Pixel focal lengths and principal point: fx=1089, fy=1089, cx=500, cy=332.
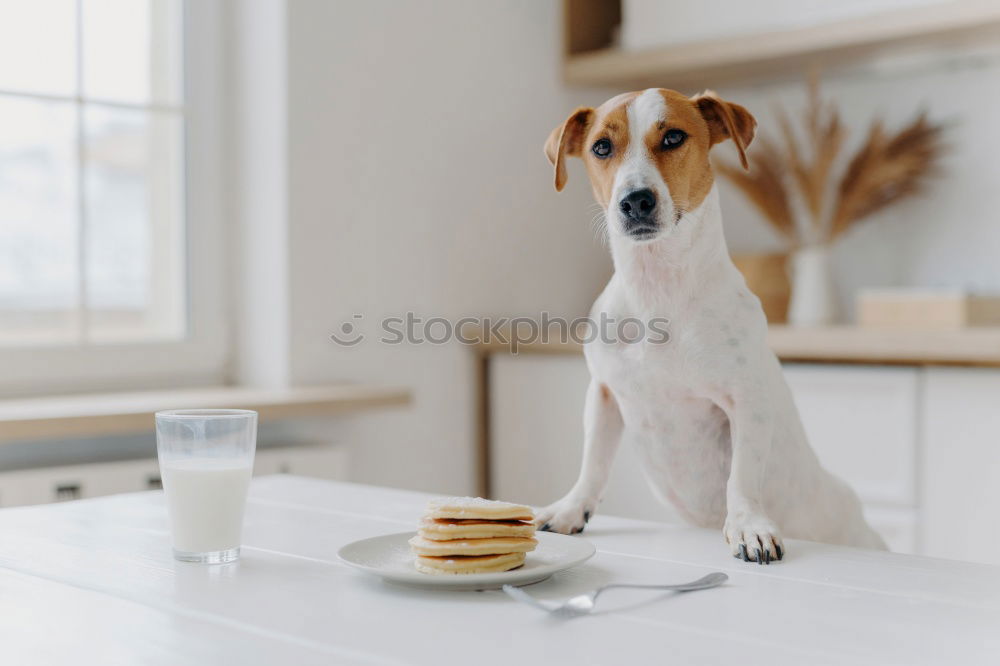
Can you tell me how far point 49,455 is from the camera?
203cm

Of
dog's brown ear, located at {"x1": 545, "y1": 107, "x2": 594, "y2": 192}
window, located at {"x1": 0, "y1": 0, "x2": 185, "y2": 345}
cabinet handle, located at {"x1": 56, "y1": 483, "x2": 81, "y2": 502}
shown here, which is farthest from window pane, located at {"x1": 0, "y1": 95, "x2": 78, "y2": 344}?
dog's brown ear, located at {"x1": 545, "y1": 107, "x2": 594, "y2": 192}

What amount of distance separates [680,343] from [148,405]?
1245mm

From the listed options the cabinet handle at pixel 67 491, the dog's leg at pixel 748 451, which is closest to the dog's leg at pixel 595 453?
the dog's leg at pixel 748 451

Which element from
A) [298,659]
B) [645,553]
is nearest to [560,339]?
[645,553]

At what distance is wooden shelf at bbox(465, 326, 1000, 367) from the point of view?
192 centimetres

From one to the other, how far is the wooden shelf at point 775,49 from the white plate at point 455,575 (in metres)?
1.69

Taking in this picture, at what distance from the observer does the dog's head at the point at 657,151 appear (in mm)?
1114

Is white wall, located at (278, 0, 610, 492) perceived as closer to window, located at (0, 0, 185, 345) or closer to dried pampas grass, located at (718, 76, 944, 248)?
window, located at (0, 0, 185, 345)

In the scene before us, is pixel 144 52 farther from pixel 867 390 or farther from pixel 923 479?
pixel 923 479

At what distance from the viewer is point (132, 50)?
2293 mm

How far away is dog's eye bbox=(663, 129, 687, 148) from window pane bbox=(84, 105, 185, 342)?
149 centimetres

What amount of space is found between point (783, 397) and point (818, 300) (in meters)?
1.41

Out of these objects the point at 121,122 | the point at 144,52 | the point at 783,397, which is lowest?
the point at 783,397

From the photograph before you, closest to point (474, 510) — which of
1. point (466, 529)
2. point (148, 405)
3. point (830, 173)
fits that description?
point (466, 529)
